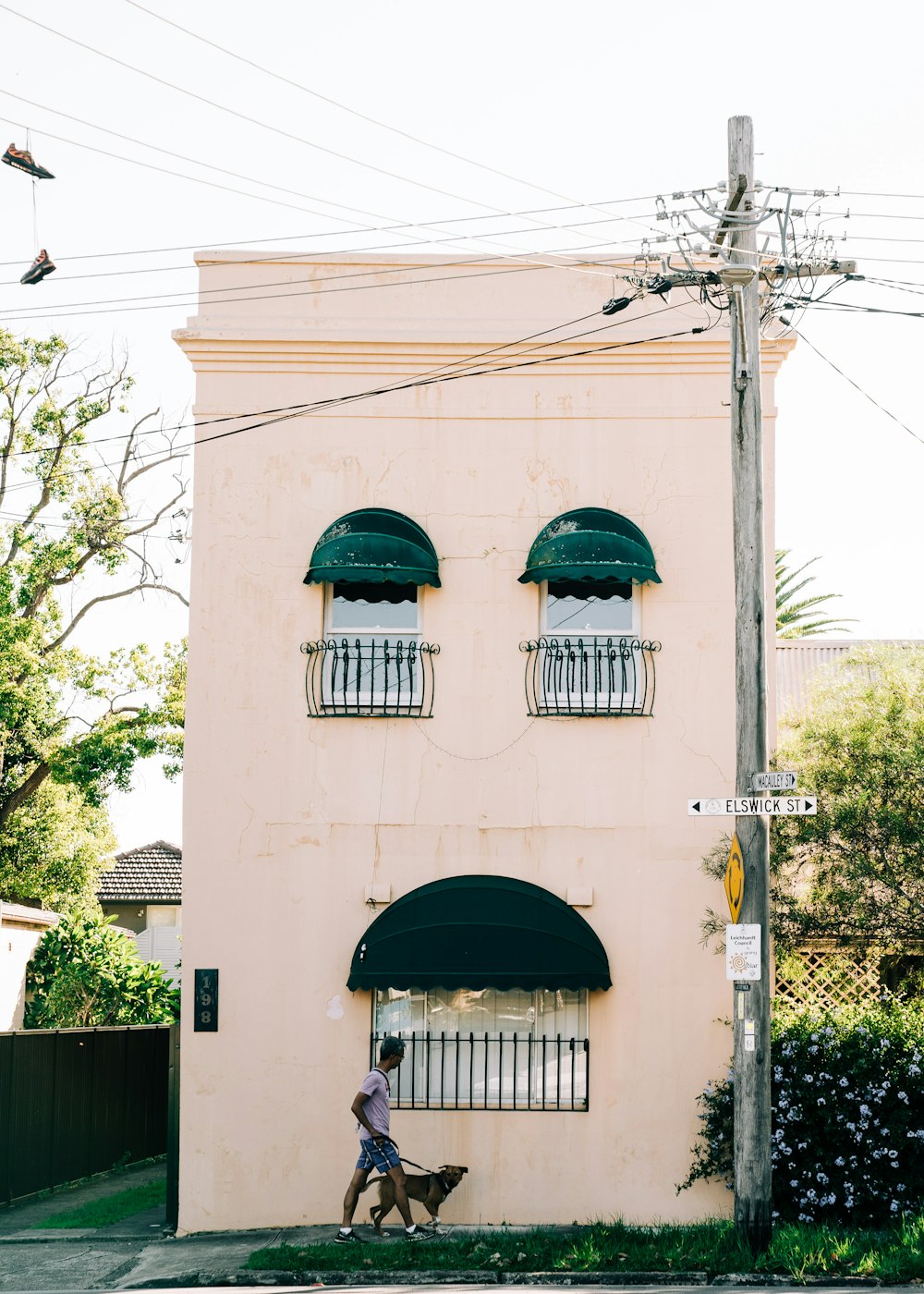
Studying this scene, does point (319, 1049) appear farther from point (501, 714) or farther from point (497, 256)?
point (497, 256)

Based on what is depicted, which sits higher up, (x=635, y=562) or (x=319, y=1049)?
(x=635, y=562)

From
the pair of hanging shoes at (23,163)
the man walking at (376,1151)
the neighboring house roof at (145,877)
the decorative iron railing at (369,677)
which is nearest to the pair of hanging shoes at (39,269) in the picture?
the pair of hanging shoes at (23,163)

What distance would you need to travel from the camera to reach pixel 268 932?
42.2ft

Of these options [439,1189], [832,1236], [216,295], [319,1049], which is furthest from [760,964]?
[216,295]

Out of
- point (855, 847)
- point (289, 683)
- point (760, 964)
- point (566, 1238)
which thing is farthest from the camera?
point (289, 683)

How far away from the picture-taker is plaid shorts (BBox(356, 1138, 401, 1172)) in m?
11.5

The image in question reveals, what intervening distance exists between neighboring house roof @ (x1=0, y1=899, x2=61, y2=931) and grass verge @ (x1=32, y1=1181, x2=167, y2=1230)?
22.3ft

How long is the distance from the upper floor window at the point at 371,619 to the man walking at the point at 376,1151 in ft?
10.4

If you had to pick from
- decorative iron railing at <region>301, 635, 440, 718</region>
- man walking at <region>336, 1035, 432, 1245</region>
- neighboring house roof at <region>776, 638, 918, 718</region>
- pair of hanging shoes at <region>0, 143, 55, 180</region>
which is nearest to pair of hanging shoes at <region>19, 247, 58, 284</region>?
pair of hanging shoes at <region>0, 143, 55, 180</region>

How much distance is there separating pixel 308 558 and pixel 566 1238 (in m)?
6.27

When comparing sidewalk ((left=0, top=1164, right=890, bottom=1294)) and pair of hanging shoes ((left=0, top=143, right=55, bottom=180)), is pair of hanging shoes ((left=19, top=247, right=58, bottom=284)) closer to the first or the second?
pair of hanging shoes ((left=0, top=143, right=55, bottom=180))

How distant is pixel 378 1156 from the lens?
11.5m

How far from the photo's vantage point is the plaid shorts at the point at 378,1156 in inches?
454

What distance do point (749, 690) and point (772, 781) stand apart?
744mm
